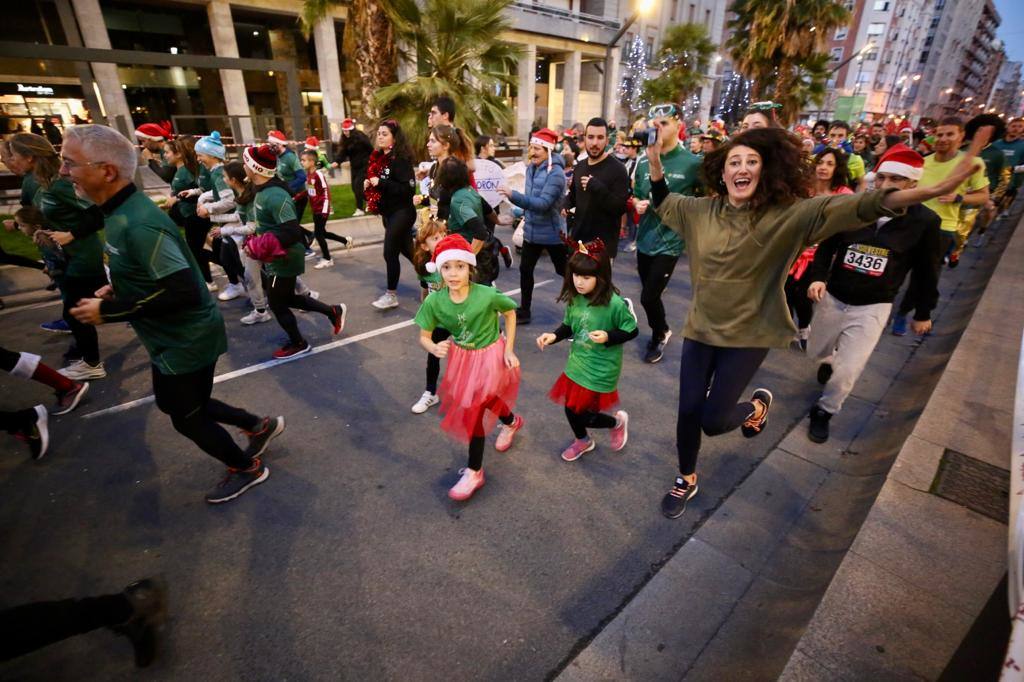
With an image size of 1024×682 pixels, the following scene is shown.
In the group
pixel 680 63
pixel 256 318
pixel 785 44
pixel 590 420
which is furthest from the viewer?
pixel 680 63

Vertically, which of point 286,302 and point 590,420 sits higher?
point 286,302

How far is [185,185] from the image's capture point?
236 inches

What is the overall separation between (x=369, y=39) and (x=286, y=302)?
9.19 m

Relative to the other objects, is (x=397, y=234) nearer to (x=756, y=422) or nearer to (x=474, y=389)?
(x=474, y=389)

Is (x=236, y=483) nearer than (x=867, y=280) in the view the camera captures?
Yes

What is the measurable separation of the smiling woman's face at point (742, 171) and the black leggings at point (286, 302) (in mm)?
4010

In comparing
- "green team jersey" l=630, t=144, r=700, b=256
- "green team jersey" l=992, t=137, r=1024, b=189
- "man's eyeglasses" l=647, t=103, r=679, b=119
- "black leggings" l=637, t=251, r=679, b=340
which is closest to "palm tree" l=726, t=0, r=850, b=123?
"green team jersey" l=992, t=137, r=1024, b=189

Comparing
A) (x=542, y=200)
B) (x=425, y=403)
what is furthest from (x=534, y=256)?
(x=425, y=403)

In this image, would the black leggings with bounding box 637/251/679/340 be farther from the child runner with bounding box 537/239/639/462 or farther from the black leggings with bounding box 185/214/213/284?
the black leggings with bounding box 185/214/213/284

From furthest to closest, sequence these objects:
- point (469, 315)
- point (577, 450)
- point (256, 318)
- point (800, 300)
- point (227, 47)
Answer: point (227, 47) → point (256, 318) → point (800, 300) → point (577, 450) → point (469, 315)

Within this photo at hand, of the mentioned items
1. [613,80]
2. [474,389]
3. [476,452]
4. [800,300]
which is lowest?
[476,452]

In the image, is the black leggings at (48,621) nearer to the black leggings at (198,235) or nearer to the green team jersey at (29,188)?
the green team jersey at (29,188)

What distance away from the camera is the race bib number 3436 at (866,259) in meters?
3.61

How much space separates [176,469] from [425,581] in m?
2.14
